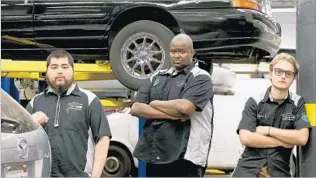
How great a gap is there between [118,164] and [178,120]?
5.03m

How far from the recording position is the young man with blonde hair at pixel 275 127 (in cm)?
382

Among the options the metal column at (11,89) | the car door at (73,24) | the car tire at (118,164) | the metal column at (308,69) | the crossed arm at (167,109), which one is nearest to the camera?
the metal column at (308,69)

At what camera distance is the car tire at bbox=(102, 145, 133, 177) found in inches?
358

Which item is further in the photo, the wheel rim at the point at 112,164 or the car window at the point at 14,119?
the wheel rim at the point at 112,164

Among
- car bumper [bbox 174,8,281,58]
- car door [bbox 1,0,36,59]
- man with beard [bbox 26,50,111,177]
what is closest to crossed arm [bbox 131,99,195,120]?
man with beard [bbox 26,50,111,177]

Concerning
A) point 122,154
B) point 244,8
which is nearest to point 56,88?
point 244,8

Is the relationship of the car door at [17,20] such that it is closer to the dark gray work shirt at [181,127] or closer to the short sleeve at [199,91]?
the dark gray work shirt at [181,127]

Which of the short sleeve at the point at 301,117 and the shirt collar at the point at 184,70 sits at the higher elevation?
the shirt collar at the point at 184,70

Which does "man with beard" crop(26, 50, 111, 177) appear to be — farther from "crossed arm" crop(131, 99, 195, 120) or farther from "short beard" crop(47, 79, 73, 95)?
"crossed arm" crop(131, 99, 195, 120)

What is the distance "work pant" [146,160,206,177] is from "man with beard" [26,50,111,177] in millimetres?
522

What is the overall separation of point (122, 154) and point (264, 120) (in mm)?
5430

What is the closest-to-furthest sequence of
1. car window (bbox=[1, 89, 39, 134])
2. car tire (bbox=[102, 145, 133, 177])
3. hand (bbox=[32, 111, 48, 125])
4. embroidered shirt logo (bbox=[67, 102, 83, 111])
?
1. car window (bbox=[1, 89, 39, 134])
2. hand (bbox=[32, 111, 48, 125])
3. embroidered shirt logo (bbox=[67, 102, 83, 111])
4. car tire (bbox=[102, 145, 133, 177])

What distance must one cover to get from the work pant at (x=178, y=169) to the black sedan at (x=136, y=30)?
1.81 meters

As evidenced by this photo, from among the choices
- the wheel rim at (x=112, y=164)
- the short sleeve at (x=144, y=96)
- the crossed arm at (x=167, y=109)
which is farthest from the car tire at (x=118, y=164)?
the crossed arm at (x=167, y=109)
